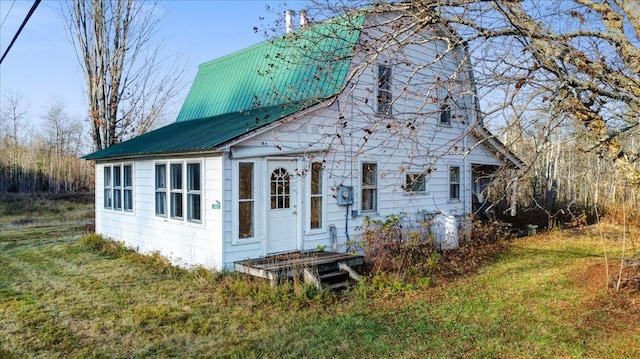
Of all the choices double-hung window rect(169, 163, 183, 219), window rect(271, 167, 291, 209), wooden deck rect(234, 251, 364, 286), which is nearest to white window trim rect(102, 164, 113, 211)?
double-hung window rect(169, 163, 183, 219)

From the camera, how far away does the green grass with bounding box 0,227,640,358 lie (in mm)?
5730

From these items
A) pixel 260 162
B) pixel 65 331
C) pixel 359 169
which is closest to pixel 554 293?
pixel 359 169

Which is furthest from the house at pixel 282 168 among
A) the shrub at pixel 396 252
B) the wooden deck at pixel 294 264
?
the shrub at pixel 396 252

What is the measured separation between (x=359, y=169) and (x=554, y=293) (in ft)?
17.4

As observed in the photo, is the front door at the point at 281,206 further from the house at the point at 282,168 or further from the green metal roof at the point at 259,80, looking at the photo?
the green metal roof at the point at 259,80

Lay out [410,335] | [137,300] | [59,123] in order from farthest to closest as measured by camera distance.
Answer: [59,123]
[137,300]
[410,335]

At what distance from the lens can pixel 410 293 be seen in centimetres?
826

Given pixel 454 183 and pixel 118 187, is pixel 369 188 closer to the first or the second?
pixel 454 183

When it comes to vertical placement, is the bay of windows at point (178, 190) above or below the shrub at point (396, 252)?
above

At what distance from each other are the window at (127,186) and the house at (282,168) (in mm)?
31

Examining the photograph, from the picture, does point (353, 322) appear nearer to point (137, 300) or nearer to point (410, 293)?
point (410, 293)

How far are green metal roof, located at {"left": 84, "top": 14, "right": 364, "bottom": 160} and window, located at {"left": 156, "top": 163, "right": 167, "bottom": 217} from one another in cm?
56

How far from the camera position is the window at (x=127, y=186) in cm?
1334

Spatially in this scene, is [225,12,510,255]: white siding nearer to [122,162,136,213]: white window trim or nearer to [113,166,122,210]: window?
[122,162,136,213]: white window trim
